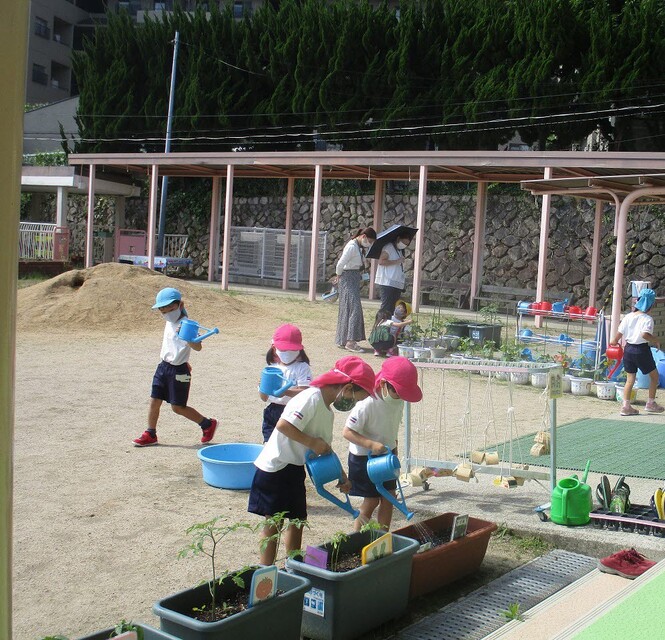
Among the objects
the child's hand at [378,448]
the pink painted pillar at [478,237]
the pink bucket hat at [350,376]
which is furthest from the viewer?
→ the pink painted pillar at [478,237]

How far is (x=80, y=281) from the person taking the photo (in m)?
17.8

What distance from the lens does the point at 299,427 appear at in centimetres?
434

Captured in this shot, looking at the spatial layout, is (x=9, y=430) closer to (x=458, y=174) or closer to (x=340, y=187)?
(x=458, y=174)

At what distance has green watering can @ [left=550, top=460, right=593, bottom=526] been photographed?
18.1ft

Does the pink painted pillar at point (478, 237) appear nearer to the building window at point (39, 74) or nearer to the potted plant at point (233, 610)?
the potted plant at point (233, 610)

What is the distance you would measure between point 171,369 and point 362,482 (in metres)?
2.80

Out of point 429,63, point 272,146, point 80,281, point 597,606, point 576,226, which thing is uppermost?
point 429,63

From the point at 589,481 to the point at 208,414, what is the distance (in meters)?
3.86

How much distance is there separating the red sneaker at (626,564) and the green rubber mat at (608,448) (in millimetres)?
1986

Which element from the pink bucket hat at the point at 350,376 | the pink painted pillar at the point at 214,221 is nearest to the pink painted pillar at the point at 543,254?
the pink painted pillar at the point at 214,221

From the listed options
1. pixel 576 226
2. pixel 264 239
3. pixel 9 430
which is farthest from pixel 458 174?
pixel 9 430

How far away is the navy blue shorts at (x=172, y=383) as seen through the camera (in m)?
7.31

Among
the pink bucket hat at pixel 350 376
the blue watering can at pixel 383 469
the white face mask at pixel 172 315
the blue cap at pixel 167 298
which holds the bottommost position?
the blue watering can at pixel 383 469

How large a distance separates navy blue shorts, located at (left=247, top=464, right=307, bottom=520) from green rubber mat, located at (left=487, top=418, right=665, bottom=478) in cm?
288
